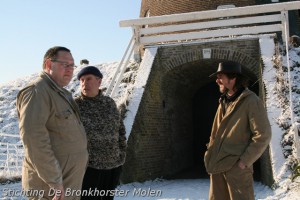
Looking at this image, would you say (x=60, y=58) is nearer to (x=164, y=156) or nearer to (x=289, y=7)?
(x=164, y=156)

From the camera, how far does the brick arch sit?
9555 mm

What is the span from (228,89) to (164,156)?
260 inches

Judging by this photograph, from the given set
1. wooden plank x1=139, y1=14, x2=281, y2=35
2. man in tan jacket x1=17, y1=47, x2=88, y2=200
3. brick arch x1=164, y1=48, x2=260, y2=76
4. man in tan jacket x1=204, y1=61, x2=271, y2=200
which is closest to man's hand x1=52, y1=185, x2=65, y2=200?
man in tan jacket x1=17, y1=47, x2=88, y2=200

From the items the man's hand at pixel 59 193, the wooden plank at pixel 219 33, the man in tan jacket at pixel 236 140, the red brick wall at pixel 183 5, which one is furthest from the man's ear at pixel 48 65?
the red brick wall at pixel 183 5

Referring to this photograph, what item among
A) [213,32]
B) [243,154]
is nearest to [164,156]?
[213,32]

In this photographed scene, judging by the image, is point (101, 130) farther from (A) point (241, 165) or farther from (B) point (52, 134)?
(A) point (241, 165)

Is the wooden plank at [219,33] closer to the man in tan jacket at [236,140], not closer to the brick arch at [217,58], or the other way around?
the brick arch at [217,58]

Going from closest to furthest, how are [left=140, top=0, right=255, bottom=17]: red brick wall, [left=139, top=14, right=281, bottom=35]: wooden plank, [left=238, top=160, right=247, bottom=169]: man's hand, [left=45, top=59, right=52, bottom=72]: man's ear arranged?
[left=45, top=59, right=52, bottom=72]: man's ear, [left=238, top=160, right=247, bottom=169]: man's hand, [left=139, top=14, right=281, bottom=35]: wooden plank, [left=140, top=0, right=255, bottom=17]: red brick wall

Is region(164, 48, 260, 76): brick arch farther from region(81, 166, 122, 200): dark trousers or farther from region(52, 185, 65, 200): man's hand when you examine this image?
region(52, 185, 65, 200): man's hand

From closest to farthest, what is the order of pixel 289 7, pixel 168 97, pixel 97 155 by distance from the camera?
pixel 97 155
pixel 289 7
pixel 168 97

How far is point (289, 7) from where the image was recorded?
31.8ft

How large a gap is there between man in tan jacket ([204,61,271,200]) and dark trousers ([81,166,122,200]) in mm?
1135

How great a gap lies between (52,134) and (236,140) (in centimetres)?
175

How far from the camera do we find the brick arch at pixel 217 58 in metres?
9.55
